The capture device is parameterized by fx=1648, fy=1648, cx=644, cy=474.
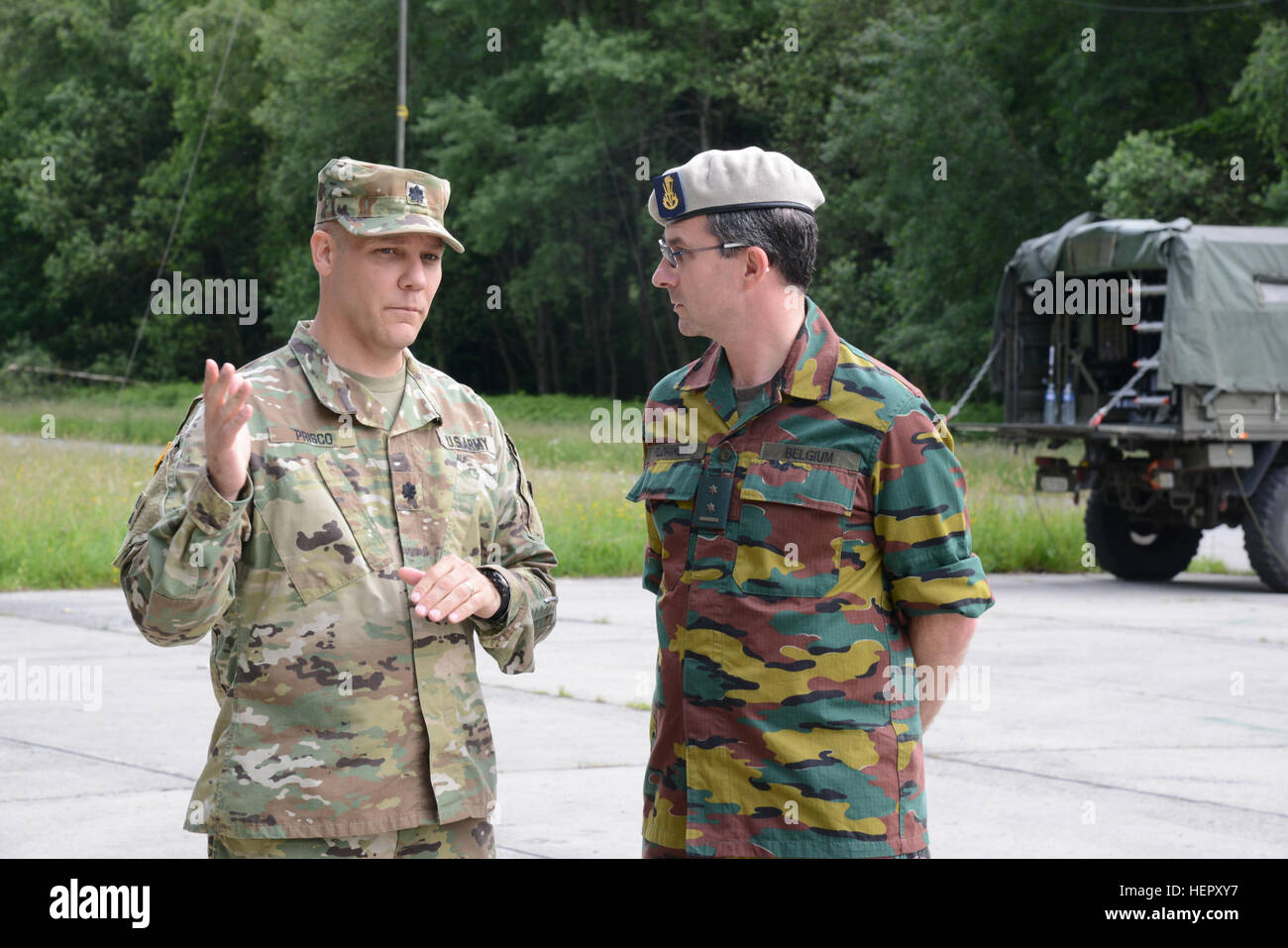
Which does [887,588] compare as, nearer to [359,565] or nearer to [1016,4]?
[359,565]

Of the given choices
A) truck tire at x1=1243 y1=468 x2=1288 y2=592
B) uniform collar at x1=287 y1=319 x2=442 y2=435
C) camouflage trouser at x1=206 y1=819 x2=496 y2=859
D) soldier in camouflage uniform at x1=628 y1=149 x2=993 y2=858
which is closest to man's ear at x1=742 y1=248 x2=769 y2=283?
soldier in camouflage uniform at x1=628 y1=149 x2=993 y2=858

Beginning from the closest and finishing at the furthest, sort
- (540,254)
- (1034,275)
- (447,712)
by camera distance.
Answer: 1. (447,712)
2. (1034,275)
3. (540,254)

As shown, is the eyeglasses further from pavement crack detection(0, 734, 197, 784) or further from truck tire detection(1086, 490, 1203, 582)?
truck tire detection(1086, 490, 1203, 582)

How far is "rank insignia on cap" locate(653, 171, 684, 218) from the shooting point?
2.84m

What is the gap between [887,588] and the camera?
9.25ft

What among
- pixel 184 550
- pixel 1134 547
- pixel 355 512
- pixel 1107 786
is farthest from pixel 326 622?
pixel 1134 547

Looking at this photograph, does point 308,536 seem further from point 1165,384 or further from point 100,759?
point 1165,384

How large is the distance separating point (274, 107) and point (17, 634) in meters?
45.8

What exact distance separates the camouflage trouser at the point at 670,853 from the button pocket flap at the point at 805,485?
1.90ft

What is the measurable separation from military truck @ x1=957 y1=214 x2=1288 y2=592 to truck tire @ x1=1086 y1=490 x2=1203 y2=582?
0.01 metres

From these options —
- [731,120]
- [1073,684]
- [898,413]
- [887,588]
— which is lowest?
[1073,684]

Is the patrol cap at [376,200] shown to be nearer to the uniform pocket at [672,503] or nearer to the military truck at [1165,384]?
the uniform pocket at [672,503]

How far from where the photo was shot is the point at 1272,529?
1355 centimetres
